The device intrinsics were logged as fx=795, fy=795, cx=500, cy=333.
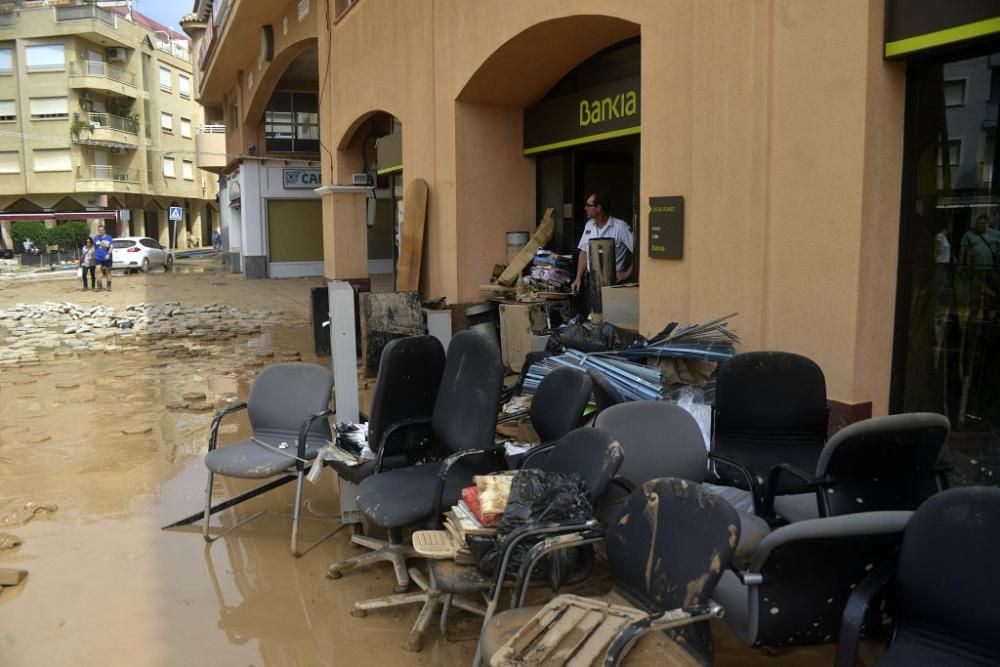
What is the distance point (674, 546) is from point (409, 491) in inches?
64.8

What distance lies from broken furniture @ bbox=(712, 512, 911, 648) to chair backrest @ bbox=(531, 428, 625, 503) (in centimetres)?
66

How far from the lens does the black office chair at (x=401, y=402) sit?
4215 millimetres

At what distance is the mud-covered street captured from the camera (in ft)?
11.0

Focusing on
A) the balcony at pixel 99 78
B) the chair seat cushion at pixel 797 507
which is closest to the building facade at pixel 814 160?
the chair seat cushion at pixel 797 507

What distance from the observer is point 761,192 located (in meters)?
4.91

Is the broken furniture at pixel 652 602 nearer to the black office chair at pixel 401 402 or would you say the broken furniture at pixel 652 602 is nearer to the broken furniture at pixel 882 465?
the broken furniture at pixel 882 465

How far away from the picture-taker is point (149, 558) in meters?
4.30

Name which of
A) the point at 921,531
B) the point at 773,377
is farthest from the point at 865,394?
the point at 921,531

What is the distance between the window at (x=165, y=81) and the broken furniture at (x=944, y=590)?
5527 cm

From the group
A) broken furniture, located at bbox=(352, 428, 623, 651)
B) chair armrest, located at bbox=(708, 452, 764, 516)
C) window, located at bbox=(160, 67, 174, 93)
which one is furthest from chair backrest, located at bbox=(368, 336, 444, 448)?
window, located at bbox=(160, 67, 174, 93)

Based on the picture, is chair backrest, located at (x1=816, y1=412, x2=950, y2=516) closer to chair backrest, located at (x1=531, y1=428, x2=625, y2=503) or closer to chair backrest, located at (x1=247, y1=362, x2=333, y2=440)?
chair backrest, located at (x1=531, y1=428, x2=625, y2=503)

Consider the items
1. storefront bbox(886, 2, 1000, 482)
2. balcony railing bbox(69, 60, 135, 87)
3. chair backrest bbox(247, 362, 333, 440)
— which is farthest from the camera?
balcony railing bbox(69, 60, 135, 87)

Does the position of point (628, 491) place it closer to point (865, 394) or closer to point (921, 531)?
point (921, 531)

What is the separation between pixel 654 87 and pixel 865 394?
267cm
